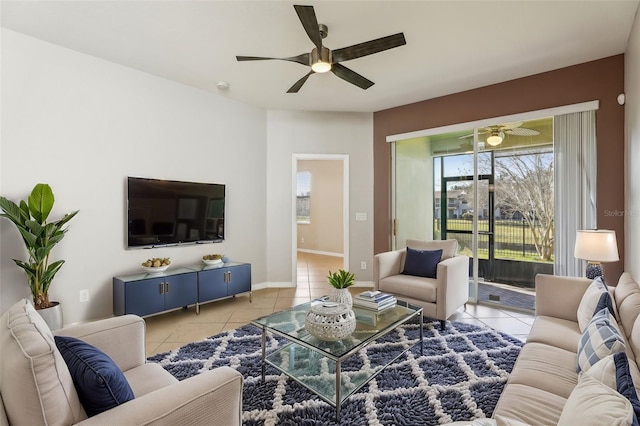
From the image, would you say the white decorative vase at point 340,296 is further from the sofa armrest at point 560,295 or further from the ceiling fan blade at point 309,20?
the ceiling fan blade at point 309,20

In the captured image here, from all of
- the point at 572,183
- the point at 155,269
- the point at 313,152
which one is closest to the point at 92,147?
the point at 155,269

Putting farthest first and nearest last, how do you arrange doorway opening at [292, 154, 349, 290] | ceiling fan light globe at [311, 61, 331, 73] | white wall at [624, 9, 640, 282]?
doorway opening at [292, 154, 349, 290], ceiling fan light globe at [311, 61, 331, 73], white wall at [624, 9, 640, 282]

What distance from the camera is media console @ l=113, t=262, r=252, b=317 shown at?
10.4 ft

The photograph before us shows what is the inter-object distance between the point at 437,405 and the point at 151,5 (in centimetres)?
350

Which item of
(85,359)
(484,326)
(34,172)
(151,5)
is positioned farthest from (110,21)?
(484,326)

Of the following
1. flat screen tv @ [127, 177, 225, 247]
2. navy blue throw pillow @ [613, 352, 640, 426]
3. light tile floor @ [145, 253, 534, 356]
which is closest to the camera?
navy blue throw pillow @ [613, 352, 640, 426]

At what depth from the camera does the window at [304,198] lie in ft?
29.6

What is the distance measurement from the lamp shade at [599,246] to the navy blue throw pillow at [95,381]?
3395 millimetres

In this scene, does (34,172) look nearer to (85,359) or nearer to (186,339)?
(186,339)

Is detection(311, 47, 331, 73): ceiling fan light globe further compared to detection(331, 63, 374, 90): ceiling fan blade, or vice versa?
detection(331, 63, 374, 90): ceiling fan blade

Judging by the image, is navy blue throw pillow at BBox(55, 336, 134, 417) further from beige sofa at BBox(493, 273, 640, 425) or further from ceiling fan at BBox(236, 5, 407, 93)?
ceiling fan at BBox(236, 5, 407, 93)

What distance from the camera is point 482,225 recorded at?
13.4 feet

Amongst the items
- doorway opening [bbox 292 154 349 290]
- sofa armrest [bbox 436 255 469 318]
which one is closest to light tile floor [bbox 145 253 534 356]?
sofa armrest [bbox 436 255 469 318]

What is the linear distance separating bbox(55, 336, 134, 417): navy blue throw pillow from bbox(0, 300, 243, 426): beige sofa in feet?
0.09
